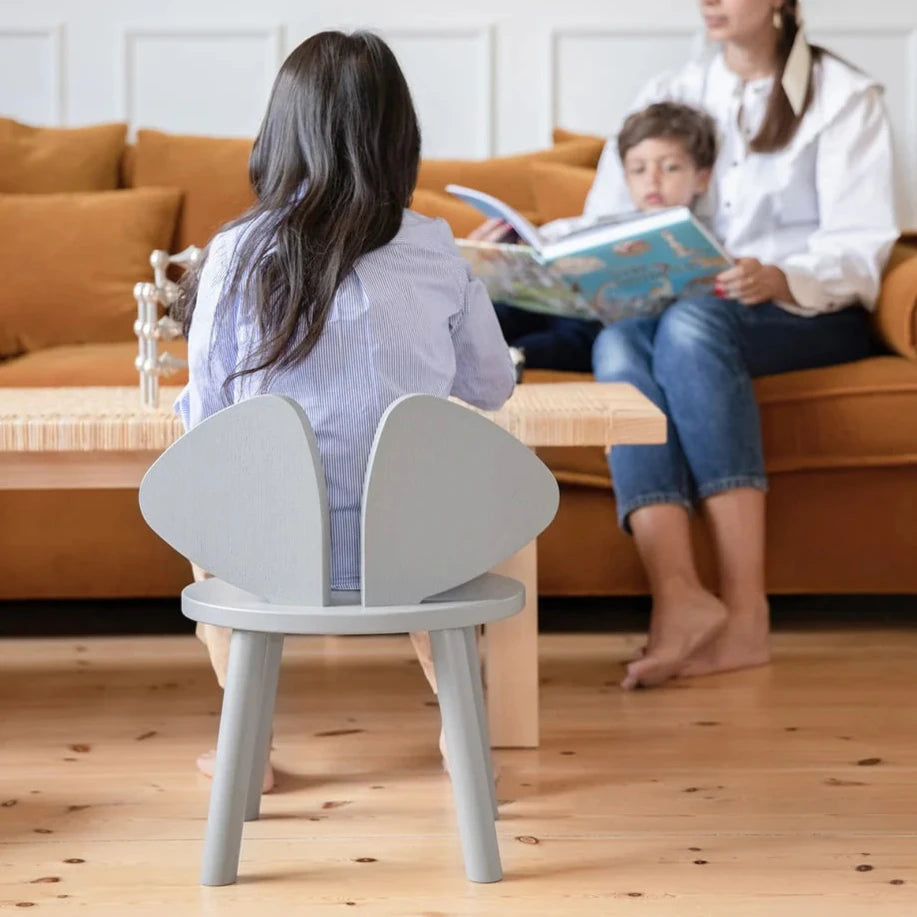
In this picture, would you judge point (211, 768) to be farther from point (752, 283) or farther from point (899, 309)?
point (899, 309)

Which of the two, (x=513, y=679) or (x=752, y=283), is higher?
(x=752, y=283)

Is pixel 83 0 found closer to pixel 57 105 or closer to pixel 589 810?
pixel 57 105

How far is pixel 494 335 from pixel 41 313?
1.35m

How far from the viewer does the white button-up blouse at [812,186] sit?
7.48ft

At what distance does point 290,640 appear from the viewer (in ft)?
7.53

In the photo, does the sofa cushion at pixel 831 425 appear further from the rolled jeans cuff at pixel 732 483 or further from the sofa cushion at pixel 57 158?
the sofa cushion at pixel 57 158

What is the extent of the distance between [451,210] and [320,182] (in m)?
1.29

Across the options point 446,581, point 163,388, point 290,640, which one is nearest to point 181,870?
point 446,581

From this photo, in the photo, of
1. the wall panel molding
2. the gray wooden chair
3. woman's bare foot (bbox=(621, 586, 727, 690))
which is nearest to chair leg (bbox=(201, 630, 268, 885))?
the gray wooden chair

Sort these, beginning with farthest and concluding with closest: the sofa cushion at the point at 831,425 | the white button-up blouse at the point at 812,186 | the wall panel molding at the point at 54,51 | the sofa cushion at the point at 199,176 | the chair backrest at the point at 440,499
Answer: the wall panel molding at the point at 54,51, the sofa cushion at the point at 199,176, the white button-up blouse at the point at 812,186, the sofa cushion at the point at 831,425, the chair backrest at the point at 440,499

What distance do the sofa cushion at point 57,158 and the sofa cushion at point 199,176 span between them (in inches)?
2.9

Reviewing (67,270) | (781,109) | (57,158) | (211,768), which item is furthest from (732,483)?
(57,158)

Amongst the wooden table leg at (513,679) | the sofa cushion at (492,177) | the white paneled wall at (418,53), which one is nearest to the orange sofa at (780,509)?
the wooden table leg at (513,679)

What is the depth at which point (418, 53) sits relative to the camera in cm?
322
